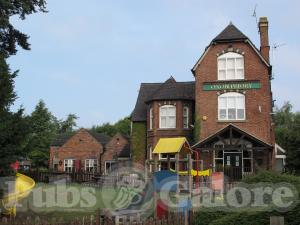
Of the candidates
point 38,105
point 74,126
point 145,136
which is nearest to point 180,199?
point 145,136

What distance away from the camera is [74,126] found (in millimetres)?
103000

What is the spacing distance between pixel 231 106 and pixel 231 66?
115 inches

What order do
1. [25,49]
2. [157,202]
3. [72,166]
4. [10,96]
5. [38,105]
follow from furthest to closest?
[38,105] < [72,166] < [25,49] < [157,202] < [10,96]

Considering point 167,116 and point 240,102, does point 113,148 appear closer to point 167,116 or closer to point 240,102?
point 167,116

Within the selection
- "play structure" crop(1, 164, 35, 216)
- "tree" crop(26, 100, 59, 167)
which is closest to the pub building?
"play structure" crop(1, 164, 35, 216)

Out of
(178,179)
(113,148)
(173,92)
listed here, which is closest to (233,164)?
(173,92)

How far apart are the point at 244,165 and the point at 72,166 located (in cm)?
2306

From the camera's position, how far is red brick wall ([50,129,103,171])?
48.5 m

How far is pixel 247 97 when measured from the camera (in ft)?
105

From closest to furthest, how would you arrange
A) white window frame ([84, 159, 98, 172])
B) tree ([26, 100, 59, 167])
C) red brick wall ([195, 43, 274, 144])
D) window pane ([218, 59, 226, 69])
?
1. red brick wall ([195, 43, 274, 144])
2. window pane ([218, 59, 226, 69])
3. white window frame ([84, 159, 98, 172])
4. tree ([26, 100, 59, 167])

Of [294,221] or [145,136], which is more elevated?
[145,136]

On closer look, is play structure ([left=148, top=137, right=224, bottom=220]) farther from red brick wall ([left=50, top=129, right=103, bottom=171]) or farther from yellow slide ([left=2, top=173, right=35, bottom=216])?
red brick wall ([left=50, top=129, right=103, bottom=171])

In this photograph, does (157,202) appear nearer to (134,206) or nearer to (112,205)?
(134,206)

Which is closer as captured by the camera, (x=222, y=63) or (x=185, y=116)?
(x=222, y=63)
